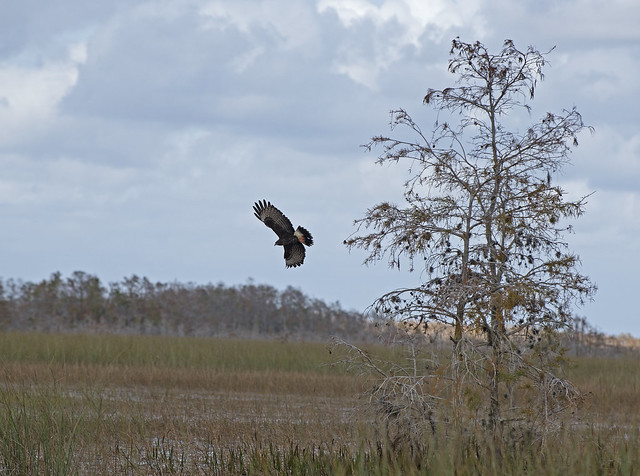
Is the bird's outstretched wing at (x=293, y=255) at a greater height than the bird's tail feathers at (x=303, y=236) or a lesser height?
lesser

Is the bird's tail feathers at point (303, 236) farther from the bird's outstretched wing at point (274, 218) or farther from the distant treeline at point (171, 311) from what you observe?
the distant treeline at point (171, 311)

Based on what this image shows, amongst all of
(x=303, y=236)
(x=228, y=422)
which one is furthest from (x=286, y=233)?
(x=228, y=422)

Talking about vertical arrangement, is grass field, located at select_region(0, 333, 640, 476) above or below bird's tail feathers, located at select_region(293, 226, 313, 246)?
below

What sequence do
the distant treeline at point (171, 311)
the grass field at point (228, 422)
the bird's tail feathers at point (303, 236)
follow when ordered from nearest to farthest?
1. the grass field at point (228, 422)
2. the bird's tail feathers at point (303, 236)
3. the distant treeline at point (171, 311)

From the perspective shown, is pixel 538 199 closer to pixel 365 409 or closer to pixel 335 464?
pixel 365 409

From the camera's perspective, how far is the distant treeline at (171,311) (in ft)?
152

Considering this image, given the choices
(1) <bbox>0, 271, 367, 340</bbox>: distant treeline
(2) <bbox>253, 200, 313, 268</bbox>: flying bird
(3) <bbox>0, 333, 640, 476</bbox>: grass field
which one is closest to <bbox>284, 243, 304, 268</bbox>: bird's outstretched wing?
(2) <bbox>253, 200, 313, 268</bbox>: flying bird

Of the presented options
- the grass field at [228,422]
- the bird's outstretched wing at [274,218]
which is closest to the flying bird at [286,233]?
the bird's outstretched wing at [274,218]

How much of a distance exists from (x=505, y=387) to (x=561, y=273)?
4.56 ft

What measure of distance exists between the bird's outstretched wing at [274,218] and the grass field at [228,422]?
74.4 inches

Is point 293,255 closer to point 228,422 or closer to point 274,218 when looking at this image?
point 274,218

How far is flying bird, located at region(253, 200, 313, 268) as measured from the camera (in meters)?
10.6

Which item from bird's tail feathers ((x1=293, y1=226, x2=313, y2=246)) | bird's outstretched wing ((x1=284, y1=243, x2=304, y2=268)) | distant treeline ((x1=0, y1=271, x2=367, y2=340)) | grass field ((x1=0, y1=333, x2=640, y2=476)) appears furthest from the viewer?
distant treeline ((x1=0, y1=271, x2=367, y2=340))

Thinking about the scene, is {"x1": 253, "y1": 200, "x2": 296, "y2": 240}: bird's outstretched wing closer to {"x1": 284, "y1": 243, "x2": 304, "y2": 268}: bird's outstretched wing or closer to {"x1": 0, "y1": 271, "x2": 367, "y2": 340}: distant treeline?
{"x1": 284, "y1": 243, "x2": 304, "y2": 268}: bird's outstretched wing
